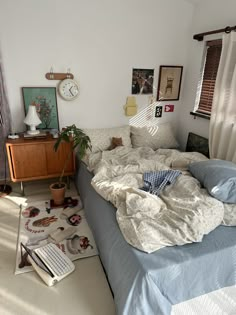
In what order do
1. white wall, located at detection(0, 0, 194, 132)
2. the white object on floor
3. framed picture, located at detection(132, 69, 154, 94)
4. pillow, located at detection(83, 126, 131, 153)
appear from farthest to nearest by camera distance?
1. framed picture, located at detection(132, 69, 154, 94)
2. pillow, located at detection(83, 126, 131, 153)
3. white wall, located at detection(0, 0, 194, 132)
4. the white object on floor

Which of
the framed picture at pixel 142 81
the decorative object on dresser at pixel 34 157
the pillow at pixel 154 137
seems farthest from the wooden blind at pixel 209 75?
the decorative object on dresser at pixel 34 157

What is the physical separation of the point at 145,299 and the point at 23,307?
0.79 meters

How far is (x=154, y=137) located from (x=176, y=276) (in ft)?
6.45

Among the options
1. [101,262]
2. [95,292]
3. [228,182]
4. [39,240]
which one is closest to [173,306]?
[95,292]

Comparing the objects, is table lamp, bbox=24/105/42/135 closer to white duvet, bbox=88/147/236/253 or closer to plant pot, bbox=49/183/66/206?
plant pot, bbox=49/183/66/206

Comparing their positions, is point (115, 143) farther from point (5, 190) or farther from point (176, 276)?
point (176, 276)

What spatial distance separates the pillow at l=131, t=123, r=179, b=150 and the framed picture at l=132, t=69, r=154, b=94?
19.5 inches

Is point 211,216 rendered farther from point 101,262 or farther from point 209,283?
point 101,262

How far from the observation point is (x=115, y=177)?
1.90m

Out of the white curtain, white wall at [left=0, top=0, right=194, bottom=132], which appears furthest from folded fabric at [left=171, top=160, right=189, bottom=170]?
white wall at [left=0, top=0, right=194, bottom=132]

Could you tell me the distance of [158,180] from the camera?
1806mm

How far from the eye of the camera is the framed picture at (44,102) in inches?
98.3

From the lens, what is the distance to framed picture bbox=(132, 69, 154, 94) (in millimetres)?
2857

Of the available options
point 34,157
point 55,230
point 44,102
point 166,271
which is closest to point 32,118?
point 44,102
